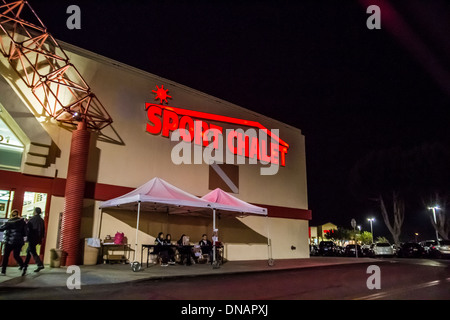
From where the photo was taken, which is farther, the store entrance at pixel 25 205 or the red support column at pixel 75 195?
the red support column at pixel 75 195

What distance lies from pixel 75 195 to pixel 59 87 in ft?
15.5

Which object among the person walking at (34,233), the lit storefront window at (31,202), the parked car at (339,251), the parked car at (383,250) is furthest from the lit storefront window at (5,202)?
the parked car at (339,251)

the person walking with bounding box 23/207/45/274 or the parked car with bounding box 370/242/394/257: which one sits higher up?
the person walking with bounding box 23/207/45/274

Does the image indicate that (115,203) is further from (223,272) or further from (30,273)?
(223,272)

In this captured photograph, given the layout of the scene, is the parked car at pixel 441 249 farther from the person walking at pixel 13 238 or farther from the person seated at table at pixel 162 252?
the person walking at pixel 13 238

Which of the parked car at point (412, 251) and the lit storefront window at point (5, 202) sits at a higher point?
the lit storefront window at point (5, 202)

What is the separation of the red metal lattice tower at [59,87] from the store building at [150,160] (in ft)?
1.37

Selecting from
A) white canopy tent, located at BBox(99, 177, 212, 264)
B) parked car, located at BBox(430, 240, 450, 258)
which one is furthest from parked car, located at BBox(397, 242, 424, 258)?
white canopy tent, located at BBox(99, 177, 212, 264)

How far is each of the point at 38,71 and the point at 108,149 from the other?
4.23 m

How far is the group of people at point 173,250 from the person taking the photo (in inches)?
564

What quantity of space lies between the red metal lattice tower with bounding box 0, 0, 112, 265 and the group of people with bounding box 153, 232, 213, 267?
10.5 feet

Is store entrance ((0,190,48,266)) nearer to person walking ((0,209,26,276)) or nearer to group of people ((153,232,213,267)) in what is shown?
person walking ((0,209,26,276))

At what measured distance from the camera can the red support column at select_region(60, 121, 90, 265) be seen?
42.5 ft

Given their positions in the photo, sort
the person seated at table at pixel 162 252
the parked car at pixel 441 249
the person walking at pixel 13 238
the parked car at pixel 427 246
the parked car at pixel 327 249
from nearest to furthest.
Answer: the person walking at pixel 13 238
the person seated at table at pixel 162 252
the parked car at pixel 441 249
the parked car at pixel 427 246
the parked car at pixel 327 249
